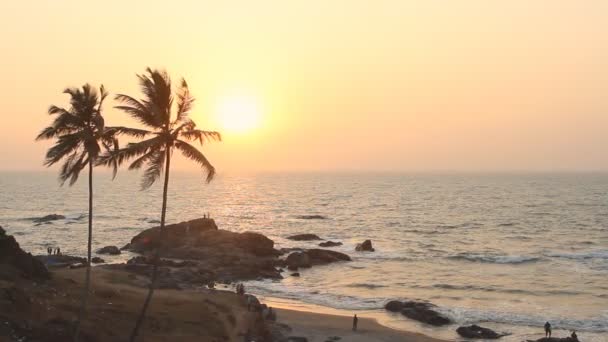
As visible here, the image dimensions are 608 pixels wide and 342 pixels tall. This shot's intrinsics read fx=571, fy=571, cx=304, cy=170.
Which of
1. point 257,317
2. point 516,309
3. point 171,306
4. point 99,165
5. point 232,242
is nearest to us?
point 99,165

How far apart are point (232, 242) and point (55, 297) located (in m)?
46.7

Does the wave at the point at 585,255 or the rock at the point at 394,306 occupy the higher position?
the wave at the point at 585,255

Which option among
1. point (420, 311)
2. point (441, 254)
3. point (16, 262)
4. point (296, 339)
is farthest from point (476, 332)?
point (441, 254)

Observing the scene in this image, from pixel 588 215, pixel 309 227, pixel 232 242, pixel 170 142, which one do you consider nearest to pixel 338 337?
pixel 170 142

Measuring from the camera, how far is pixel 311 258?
7644cm

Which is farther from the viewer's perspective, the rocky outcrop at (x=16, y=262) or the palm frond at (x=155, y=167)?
the rocky outcrop at (x=16, y=262)

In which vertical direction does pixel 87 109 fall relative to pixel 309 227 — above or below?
above

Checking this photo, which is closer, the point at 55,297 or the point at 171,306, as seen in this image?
the point at 55,297

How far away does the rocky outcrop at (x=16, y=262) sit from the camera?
35.0 metres

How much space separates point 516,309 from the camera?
52312 millimetres

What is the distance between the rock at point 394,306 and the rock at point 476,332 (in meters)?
7.81

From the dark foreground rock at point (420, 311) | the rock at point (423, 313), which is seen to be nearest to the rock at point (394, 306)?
the dark foreground rock at point (420, 311)

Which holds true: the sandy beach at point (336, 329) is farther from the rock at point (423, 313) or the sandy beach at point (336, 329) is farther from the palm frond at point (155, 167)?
the palm frond at point (155, 167)

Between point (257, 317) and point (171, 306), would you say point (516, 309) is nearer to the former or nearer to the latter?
point (257, 317)
